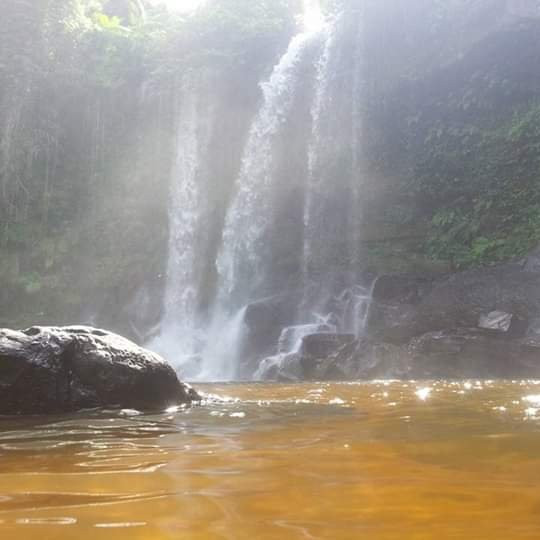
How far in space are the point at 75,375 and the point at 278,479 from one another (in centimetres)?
323

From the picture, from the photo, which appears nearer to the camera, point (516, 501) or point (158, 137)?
point (516, 501)

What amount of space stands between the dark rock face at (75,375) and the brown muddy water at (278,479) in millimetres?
1066

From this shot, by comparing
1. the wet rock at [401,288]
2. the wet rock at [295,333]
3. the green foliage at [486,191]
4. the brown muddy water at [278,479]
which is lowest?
the wet rock at [295,333]

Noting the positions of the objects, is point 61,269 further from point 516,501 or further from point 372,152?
point 516,501

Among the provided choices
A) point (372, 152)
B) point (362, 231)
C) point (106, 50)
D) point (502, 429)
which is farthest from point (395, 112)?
point (502, 429)

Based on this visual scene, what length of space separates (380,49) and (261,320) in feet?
31.5

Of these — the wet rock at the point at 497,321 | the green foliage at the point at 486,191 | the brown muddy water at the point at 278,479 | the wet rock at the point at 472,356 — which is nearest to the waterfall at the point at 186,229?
the wet rock at the point at 472,356

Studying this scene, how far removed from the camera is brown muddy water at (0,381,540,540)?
1.35 metres

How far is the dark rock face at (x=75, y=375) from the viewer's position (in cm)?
443

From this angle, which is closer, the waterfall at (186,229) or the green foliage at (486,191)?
the green foliage at (486,191)

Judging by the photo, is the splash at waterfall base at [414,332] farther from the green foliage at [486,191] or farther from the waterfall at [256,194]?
the waterfall at [256,194]

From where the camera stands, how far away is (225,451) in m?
2.41

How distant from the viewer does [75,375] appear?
4637 mm

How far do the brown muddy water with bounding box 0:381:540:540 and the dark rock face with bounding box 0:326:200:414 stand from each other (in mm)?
1066
